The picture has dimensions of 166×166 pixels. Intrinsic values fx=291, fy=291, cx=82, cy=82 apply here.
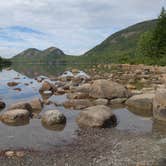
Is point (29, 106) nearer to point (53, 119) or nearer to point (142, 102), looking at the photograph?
point (53, 119)

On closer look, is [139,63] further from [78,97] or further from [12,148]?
[12,148]

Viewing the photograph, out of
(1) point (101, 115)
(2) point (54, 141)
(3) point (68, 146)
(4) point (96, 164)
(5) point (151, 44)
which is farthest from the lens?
(5) point (151, 44)

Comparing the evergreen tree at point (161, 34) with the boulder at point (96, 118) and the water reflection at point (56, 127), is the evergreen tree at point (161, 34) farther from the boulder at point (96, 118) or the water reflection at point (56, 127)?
the water reflection at point (56, 127)

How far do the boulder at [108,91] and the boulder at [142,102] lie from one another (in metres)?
2.88

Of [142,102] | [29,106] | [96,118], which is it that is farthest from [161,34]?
[96,118]

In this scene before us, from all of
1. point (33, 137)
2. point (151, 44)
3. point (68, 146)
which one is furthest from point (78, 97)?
point (151, 44)

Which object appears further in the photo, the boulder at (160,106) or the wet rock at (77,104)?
the wet rock at (77,104)

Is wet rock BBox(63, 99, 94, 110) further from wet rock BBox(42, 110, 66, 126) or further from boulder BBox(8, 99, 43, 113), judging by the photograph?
wet rock BBox(42, 110, 66, 126)

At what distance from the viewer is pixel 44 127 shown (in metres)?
17.6

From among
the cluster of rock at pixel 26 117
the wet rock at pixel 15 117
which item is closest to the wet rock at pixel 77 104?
the cluster of rock at pixel 26 117

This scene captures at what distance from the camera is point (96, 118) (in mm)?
16953

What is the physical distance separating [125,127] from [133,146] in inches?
184

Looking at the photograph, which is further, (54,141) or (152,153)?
(54,141)

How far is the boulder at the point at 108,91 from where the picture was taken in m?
27.0
